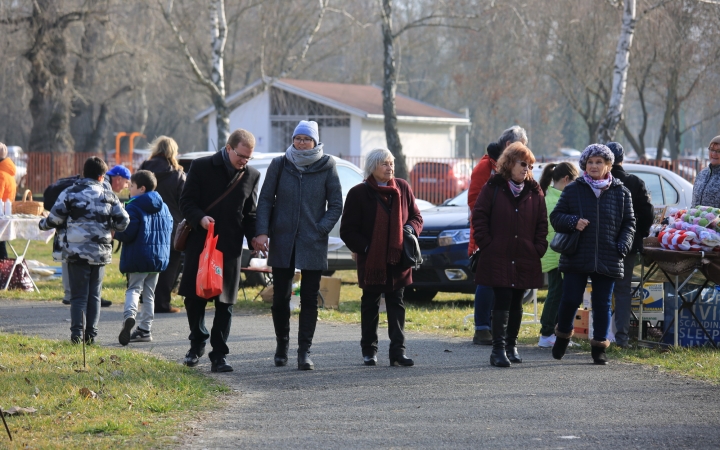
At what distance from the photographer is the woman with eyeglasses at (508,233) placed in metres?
8.17

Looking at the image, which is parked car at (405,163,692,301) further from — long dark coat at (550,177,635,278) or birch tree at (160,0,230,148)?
birch tree at (160,0,230,148)

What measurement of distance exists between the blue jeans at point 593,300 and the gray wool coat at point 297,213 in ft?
6.98

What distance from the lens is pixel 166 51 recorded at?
1836 inches

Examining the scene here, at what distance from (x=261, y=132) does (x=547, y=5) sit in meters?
17.7

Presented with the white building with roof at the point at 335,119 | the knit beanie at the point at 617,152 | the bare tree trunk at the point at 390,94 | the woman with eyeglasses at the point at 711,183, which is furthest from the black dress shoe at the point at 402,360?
the white building with roof at the point at 335,119

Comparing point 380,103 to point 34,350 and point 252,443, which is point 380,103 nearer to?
point 34,350

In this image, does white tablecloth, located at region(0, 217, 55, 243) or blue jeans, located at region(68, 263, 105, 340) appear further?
white tablecloth, located at region(0, 217, 55, 243)

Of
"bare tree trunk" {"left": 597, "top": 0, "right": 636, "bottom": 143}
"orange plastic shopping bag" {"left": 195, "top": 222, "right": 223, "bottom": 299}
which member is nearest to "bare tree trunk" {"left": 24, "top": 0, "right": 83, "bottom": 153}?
"bare tree trunk" {"left": 597, "top": 0, "right": 636, "bottom": 143}

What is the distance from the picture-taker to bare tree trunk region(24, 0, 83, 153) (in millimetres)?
33281

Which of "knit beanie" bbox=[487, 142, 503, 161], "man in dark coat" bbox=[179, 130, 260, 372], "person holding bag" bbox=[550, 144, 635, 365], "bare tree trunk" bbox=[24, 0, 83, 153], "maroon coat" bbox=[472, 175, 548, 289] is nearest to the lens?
"man in dark coat" bbox=[179, 130, 260, 372]

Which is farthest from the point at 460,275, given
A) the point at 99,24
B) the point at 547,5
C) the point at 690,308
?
the point at 99,24

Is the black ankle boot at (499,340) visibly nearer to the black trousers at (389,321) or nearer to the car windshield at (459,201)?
the black trousers at (389,321)

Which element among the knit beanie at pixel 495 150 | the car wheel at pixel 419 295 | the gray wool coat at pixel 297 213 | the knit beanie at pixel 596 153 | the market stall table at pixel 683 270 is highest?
the knit beanie at pixel 495 150

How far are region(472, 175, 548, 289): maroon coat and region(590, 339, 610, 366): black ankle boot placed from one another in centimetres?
74
